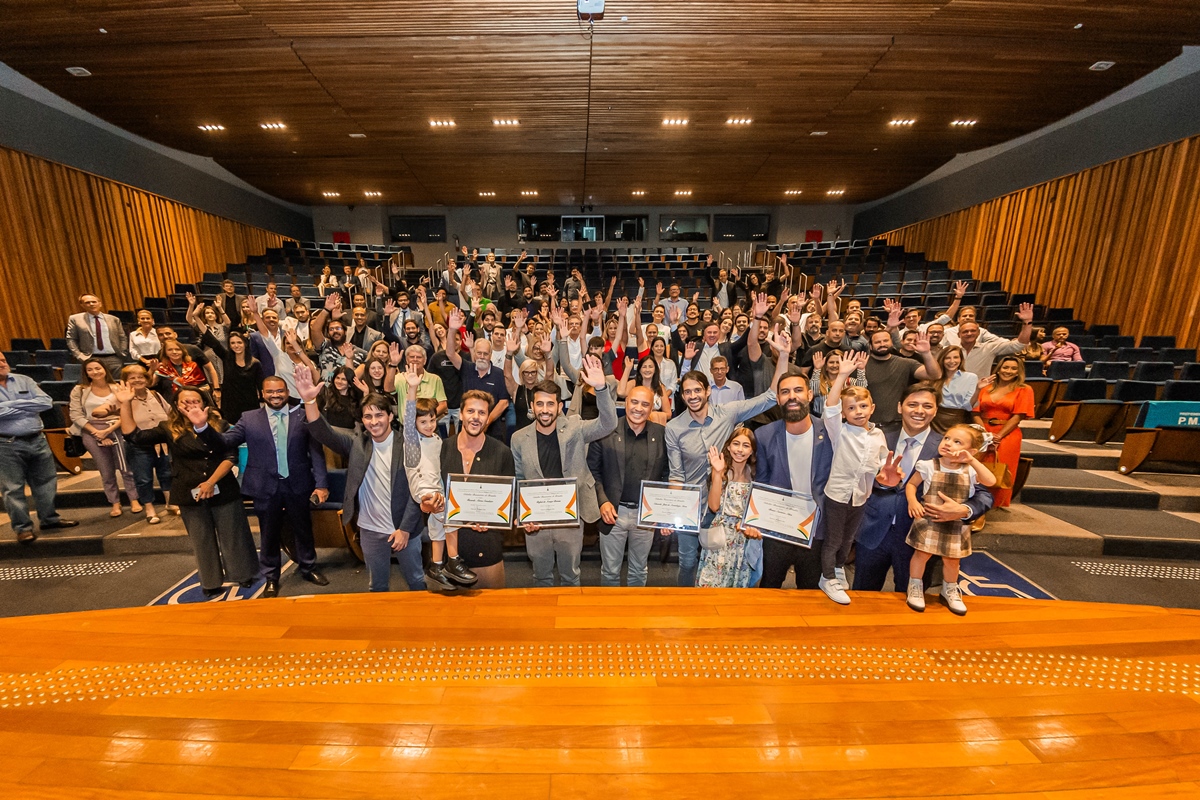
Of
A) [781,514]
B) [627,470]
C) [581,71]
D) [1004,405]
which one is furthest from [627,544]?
[581,71]

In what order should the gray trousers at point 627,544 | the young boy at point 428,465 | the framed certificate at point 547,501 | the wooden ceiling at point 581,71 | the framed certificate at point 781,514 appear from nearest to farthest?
the framed certificate at point 781,514 → the framed certificate at point 547,501 → the young boy at point 428,465 → the gray trousers at point 627,544 → the wooden ceiling at point 581,71

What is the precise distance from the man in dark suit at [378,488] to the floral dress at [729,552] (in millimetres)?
1494

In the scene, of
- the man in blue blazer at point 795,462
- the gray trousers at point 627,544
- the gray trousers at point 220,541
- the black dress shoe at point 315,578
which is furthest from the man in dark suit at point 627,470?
the gray trousers at point 220,541

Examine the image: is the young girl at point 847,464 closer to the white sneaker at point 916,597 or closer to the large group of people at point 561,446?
the large group of people at point 561,446

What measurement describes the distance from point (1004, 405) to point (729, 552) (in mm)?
2539

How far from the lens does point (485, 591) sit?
6.61 ft

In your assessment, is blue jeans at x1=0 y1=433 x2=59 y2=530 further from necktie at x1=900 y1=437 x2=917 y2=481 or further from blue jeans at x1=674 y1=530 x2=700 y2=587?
necktie at x1=900 y1=437 x2=917 y2=481

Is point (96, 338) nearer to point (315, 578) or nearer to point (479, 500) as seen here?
point (315, 578)

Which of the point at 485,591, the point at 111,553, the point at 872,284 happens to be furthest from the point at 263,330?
the point at 872,284

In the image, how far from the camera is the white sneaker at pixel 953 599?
1.87 meters

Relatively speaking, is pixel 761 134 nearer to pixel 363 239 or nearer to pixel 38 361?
pixel 38 361

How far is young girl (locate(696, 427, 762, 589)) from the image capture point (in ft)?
7.51

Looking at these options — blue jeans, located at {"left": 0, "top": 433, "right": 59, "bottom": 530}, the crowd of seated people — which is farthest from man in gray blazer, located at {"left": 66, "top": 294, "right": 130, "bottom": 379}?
blue jeans, located at {"left": 0, "top": 433, "right": 59, "bottom": 530}

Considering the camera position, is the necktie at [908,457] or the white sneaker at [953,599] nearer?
the white sneaker at [953,599]
